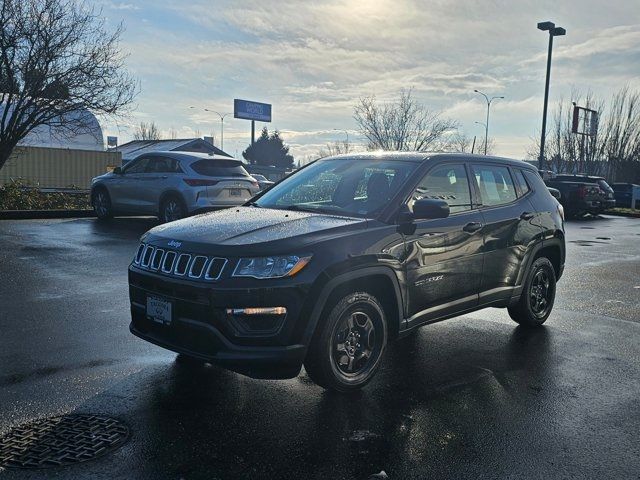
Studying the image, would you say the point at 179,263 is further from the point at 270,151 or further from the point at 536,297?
the point at 270,151

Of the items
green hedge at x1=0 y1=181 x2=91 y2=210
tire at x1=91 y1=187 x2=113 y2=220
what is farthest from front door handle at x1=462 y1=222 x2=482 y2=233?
green hedge at x1=0 y1=181 x2=91 y2=210

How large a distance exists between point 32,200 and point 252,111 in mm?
52440

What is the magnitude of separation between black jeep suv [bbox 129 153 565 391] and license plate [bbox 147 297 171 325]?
12 millimetres

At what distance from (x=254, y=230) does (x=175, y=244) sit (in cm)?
53

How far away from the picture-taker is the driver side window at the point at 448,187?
488 centimetres

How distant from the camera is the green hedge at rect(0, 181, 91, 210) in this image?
15477 mm

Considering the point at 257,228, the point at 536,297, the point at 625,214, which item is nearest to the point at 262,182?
the point at 625,214

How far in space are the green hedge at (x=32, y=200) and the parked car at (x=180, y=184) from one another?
321 centimetres

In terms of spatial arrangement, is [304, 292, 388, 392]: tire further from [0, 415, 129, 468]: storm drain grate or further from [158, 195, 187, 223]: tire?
[158, 195, 187, 223]: tire

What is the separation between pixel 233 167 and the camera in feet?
41.9

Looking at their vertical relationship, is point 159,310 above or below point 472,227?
below

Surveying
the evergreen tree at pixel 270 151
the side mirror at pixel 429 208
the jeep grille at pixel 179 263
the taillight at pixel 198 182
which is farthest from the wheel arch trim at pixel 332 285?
the evergreen tree at pixel 270 151

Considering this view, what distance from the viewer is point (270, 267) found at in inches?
146

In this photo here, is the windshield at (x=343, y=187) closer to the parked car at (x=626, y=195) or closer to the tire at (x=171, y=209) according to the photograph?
the tire at (x=171, y=209)
